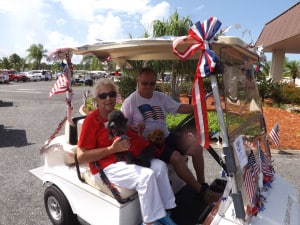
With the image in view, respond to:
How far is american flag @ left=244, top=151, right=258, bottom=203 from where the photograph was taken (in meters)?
2.07

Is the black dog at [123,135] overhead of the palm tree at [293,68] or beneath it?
beneath

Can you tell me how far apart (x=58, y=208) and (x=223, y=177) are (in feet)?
5.64

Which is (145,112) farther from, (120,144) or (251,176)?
(251,176)

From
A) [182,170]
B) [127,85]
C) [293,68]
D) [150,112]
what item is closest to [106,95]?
[150,112]

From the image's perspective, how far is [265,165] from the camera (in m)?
2.66

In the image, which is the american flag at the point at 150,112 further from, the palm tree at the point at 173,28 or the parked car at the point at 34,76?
the parked car at the point at 34,76

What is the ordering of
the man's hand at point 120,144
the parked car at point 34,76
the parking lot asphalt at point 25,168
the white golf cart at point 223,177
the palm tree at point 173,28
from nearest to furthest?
the white golf cart at point 223,177 → the man's hand at point 120,144 → the parking lot asphalt at point 25,168 → the palm tree at point 173,28 → the parked car at point 34,76

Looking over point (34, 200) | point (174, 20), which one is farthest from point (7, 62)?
point (34, 200)

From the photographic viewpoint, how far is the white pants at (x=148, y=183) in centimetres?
223

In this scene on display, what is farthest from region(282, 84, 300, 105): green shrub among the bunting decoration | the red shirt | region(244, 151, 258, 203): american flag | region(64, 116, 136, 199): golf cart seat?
the bunting decoration

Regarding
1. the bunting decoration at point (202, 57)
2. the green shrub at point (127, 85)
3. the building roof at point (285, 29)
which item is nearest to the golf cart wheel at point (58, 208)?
the bunting decoration at point (202, 57)

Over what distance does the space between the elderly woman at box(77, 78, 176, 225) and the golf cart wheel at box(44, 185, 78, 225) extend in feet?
1.80

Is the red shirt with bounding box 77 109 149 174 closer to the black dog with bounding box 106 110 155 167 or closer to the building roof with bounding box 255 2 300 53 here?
the black dog with bounding box 106 110 155 167

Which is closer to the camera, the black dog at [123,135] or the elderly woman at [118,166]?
the elderly woman at [118,166]
